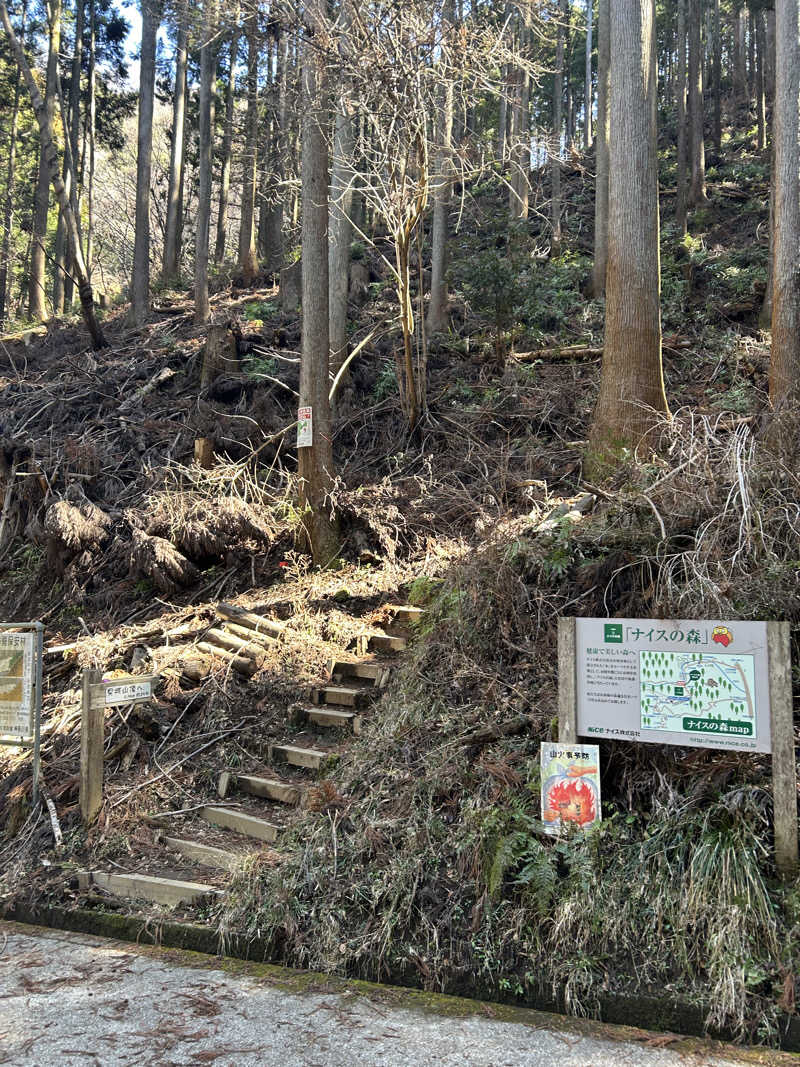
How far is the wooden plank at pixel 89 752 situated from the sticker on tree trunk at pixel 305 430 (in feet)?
13.8

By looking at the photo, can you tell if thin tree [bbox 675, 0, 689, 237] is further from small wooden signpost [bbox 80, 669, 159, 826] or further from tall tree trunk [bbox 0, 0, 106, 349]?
small wooden signpost [bbox 80, 669, 159, 826]

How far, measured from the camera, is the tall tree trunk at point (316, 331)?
9492 millimetres

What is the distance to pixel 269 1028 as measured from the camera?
12.8ft

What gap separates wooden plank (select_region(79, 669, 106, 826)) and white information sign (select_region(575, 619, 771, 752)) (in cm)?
359

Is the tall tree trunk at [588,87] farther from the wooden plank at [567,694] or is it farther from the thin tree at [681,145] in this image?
the wooden plank at [567,694]

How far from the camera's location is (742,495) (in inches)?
207

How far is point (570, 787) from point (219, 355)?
426 inches

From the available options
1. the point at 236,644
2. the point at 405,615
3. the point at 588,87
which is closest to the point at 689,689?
the point at 405,615

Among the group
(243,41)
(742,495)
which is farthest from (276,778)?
(243,41)

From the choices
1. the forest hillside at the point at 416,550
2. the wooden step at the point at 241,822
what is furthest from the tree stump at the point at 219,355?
the wooden step at the point at 241,822

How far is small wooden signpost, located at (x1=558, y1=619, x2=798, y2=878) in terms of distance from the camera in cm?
409

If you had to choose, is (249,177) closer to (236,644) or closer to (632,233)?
(632,233)

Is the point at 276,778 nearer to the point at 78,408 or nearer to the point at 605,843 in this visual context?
the point at 605,843

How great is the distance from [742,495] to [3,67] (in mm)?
29134
